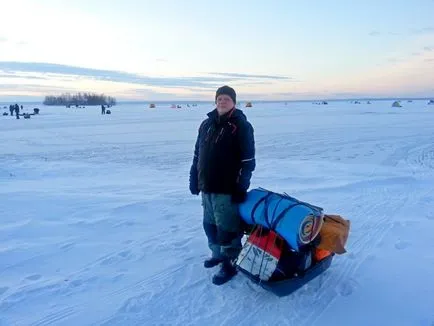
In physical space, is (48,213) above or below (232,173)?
below

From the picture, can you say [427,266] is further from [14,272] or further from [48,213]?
[48,213]

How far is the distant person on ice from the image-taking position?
149 inches

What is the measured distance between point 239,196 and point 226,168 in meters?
0.30

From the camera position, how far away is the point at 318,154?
12.7 meters

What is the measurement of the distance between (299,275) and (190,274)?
1172 millimetres

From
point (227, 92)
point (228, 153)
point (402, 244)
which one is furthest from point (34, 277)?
point (402, 244)

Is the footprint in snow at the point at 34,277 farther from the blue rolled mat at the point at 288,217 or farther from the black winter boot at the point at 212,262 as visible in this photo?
the blue rolled mat at the point at 288,217

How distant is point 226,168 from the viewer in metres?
3.82

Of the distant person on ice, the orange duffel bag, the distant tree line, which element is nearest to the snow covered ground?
the distant person on ice

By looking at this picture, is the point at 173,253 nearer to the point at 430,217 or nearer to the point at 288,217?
the point at 288,217

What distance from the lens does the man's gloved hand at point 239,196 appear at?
3818 mm

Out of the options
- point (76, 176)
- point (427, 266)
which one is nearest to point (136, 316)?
point (427, 266)

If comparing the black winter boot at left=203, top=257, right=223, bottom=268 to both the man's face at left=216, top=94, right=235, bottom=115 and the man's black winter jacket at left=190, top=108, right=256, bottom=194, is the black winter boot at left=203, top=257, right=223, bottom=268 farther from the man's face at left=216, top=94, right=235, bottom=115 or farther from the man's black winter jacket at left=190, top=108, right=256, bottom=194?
the man's face at left=216, top=94, right=235, bottom=115

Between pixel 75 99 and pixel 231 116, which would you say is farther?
pixel 75 99
